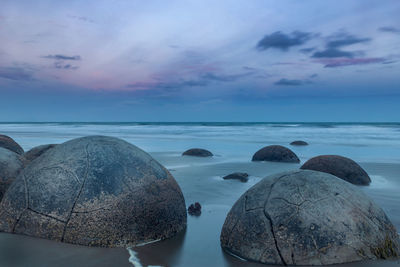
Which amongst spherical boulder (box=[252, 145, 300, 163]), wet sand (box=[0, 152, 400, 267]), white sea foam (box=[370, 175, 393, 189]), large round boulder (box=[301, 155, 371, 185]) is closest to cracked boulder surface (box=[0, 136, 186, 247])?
wet sand (box=[0, 152, 400, 267])

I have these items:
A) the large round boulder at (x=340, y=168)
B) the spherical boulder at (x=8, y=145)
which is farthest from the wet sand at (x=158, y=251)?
the spherical boulder at (x=8, y=145)

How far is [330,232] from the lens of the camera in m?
3.46

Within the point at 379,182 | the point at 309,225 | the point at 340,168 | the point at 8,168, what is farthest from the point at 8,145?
the point at 379,182

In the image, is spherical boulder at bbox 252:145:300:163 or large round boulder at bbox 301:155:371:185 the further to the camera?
spherical boulder at bbox 252:145:300:163

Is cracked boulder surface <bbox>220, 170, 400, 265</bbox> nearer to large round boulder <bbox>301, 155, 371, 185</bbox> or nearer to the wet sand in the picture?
the wet sand

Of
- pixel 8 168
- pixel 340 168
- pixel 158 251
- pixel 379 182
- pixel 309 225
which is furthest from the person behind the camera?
pixel 379 182

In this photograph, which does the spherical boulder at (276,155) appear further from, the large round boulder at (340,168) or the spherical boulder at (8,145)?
the spherical boulder at (8,145)

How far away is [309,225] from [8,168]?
4.85m

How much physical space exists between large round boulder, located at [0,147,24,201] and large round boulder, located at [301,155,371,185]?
6607 mm

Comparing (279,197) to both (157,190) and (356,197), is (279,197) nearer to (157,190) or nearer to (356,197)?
(356,197)

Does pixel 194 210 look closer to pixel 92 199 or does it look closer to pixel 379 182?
pixel 92 199

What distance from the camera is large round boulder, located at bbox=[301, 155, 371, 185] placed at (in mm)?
8719

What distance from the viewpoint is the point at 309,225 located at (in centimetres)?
350

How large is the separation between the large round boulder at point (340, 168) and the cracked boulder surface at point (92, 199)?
5402 mm
